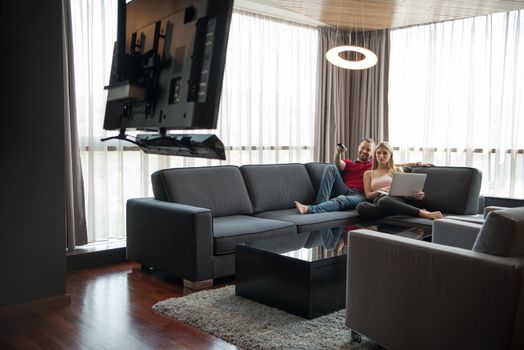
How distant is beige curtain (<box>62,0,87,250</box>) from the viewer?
12.9ft

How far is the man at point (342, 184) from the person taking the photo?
4594 millimetres

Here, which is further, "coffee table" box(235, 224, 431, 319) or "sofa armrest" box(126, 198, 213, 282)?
"sofa armrest" box(126, 198, 213, 282)

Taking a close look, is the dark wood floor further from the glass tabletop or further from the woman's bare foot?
the woman's bare foot

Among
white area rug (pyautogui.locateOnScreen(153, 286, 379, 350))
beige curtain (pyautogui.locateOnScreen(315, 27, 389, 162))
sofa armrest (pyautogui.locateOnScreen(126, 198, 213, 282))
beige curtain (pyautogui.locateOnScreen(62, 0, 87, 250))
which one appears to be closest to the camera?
white area rug (pyautogui.locateOnScreen(153, 286, 379, 350))

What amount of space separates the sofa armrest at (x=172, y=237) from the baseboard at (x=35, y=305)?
719mm

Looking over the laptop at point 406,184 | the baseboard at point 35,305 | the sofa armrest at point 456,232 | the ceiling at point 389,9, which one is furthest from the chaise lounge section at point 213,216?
the ceiling at point 389,9

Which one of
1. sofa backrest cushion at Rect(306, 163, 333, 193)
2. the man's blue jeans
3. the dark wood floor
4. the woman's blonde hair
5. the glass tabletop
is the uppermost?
the woman's blonde hair

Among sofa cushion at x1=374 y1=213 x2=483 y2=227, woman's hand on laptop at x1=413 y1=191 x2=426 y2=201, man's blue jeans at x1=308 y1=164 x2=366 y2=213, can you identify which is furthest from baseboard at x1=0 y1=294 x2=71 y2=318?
woman's hand on laptop at x1=413 y1=191 x2=426 y2=201

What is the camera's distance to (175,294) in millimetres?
3334

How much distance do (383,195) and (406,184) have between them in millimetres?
258

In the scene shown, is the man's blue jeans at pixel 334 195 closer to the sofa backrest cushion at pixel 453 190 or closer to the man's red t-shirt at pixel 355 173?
the man's red t-shirt at pixel 355 173

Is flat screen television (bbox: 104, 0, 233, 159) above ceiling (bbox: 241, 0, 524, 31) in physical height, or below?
below

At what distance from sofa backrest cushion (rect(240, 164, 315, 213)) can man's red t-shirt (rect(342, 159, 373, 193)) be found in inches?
15.4

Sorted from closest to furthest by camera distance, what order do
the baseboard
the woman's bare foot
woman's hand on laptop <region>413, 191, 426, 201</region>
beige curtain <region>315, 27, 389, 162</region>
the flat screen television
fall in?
1. the flat screen television
2. the baseboard
3. the woman's bare foot
4. woman's hand on laptop <region>413, 191, 426, 201</region>
5. beige curtain <region>315, 27, 389, 162</region>
